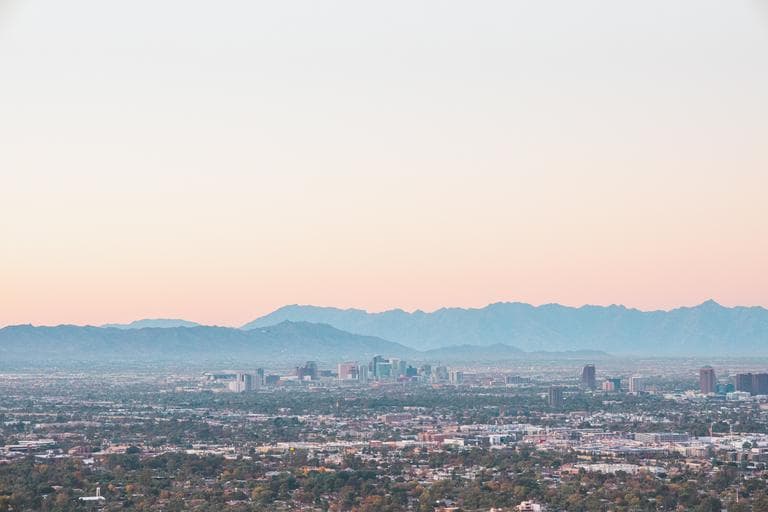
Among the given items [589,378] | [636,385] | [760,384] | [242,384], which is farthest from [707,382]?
[242,384]

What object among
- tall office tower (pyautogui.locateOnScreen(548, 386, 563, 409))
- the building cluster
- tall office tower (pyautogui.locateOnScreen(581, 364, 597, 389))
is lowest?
tall office tower (pyautogui.locateOnScreen(548, 386, 563, 409))

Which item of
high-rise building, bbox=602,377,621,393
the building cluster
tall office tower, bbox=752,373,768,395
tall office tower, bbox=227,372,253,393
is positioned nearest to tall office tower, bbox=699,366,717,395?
Answer: the building cluster

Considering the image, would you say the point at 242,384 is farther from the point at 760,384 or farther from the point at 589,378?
the point at 760,384

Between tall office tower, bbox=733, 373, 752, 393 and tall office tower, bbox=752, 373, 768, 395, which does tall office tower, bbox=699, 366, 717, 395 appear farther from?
tall office tower, bbox=752, 373, 768, 395

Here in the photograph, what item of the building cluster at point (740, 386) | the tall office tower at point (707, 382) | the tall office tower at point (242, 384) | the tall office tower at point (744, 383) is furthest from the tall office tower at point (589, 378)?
the tall office tower at point (242, 384)

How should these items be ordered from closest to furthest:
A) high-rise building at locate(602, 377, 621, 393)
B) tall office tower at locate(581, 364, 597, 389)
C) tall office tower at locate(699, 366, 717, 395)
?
tall office tower at locate(699, 366, 717, 395) → high-rise building at locate(602, 377, 621, 393) → tall office tower at locate(581, 364, 597, 389)

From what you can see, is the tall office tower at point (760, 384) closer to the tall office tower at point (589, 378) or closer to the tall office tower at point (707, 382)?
the tall office tower at point (707, 382)

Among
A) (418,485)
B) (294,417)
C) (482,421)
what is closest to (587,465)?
(418,485)

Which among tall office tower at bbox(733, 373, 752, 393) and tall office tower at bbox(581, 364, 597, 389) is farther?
tall office tower at bbox(581, 364, 597, 389)

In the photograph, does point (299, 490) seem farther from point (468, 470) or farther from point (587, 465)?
point (587, 465)

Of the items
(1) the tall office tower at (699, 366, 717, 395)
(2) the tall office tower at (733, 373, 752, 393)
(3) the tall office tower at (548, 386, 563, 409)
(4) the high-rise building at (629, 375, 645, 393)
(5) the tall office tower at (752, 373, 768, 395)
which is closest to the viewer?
(3) the tall office tower at (548, 386, 563, 409)

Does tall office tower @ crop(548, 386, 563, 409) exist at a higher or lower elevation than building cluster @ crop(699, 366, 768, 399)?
lower
